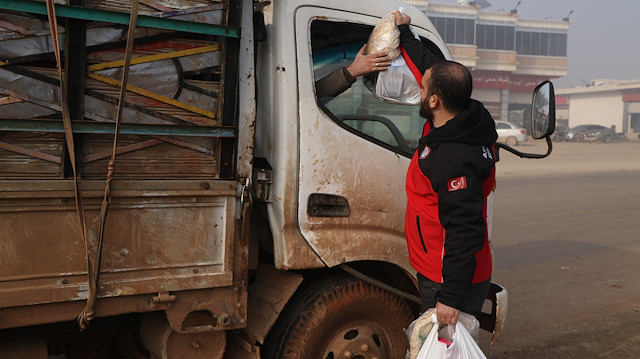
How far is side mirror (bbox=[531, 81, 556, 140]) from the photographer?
120 inches

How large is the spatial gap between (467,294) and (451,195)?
0.52 m

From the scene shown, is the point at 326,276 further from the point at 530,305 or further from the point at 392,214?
the point at 530,305

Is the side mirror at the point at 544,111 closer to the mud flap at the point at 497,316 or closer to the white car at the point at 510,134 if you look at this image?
the mud flap at the point at 497,316

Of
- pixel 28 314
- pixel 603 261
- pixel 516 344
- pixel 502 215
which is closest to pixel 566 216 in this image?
pixel 502 215

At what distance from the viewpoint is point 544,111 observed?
3.13 metres

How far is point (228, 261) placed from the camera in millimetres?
2682

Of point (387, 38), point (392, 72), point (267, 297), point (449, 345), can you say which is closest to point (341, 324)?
point (267, 297)

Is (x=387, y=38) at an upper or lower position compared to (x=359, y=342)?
upper

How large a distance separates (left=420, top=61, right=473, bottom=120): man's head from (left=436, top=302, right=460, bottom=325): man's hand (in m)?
0.86

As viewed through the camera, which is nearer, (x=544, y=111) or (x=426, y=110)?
(x=426, y=110)

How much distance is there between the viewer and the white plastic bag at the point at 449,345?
2484mm

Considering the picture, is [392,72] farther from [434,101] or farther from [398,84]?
[434,101]

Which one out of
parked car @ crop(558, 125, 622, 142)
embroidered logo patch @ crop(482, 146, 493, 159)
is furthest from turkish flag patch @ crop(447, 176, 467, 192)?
parked car @ crop(558, 125, 622, 142)

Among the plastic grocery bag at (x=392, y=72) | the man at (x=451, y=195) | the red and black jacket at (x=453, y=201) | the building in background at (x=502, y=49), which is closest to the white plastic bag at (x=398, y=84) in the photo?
the plastic grocery bag at (x=392, y=72)
